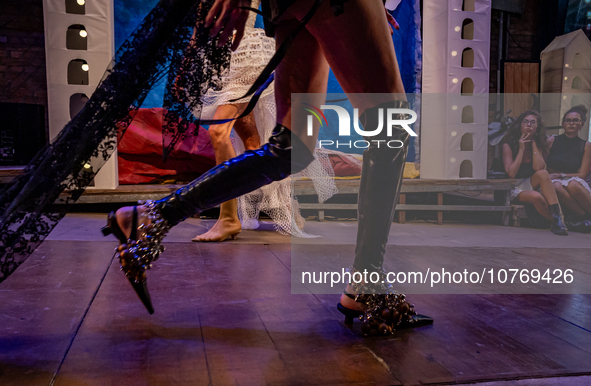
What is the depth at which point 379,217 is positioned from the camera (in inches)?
40.6

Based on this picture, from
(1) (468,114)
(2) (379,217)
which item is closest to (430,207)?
(1) (468,114)

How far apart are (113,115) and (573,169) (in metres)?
3.52

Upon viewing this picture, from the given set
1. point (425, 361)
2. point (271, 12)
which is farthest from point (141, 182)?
point (425, 361)

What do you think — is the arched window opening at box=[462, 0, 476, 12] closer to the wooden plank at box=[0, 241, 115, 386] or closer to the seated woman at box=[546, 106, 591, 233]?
the seated woman at box=[546, 106, 591, 233]

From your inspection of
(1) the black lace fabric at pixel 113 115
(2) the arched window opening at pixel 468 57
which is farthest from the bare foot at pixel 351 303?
(2) the arched window opening at pixel 468 57

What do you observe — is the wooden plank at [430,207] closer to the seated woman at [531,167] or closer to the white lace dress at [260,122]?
the seated woman at [531,167]

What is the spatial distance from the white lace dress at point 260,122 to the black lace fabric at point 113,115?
0.84 metres

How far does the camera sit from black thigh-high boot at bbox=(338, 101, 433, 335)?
1014 mm

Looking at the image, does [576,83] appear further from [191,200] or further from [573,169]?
[191,200]

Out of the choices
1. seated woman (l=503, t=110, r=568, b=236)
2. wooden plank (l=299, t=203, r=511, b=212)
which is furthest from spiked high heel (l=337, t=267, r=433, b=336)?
seated woman (l=503, t=110, r=568, b=236)

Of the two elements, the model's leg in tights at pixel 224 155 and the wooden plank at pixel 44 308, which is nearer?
the wooden plank at pixel 44 308

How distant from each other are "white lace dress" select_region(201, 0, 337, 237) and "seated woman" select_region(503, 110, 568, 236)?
5.39 feet

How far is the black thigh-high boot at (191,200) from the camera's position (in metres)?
→ 0.94

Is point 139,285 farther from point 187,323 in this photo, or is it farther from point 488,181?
point 488,181
